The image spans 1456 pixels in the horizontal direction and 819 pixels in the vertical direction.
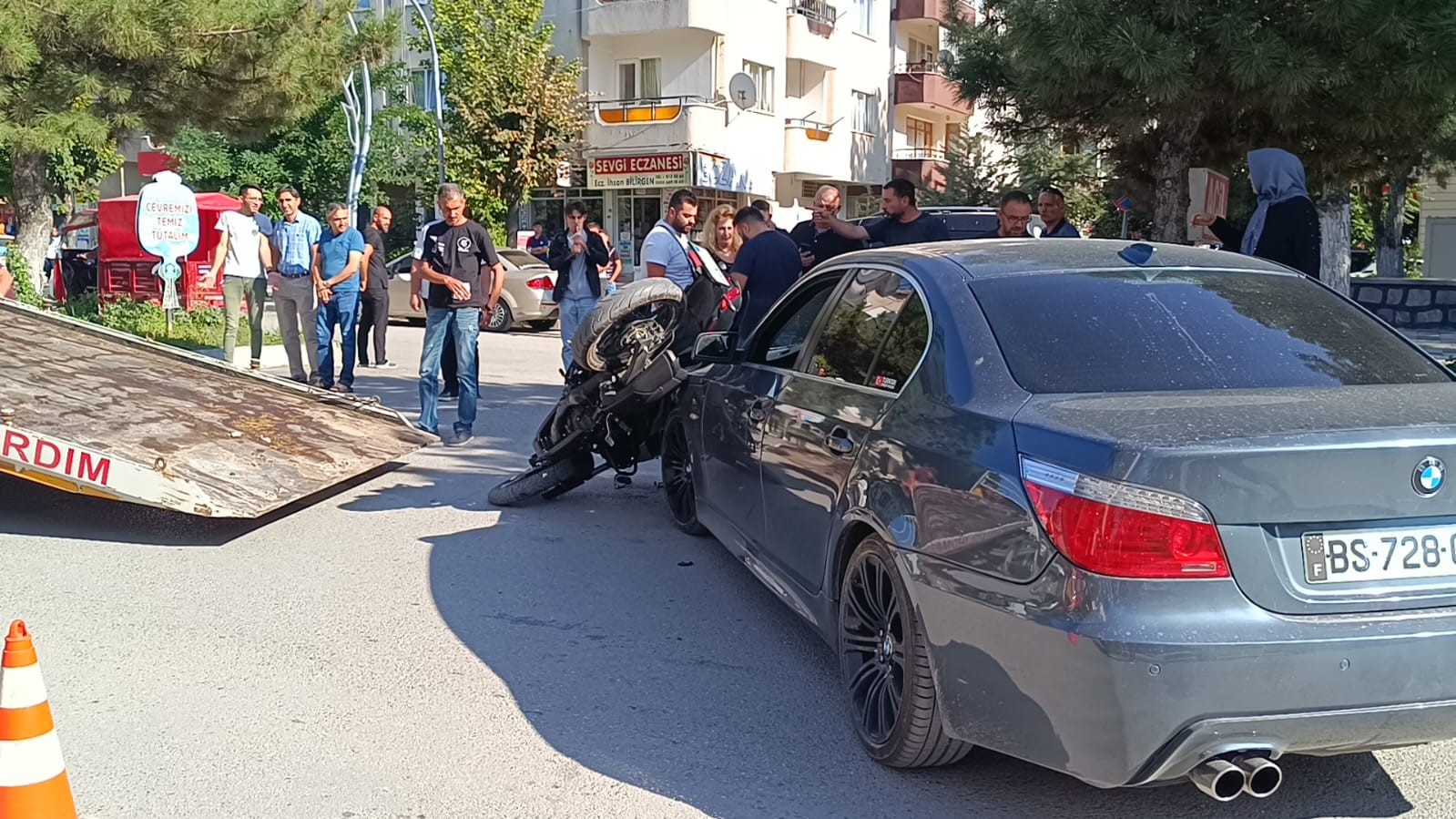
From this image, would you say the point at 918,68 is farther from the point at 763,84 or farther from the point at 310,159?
the point at 310,159

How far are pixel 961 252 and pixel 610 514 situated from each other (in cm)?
348

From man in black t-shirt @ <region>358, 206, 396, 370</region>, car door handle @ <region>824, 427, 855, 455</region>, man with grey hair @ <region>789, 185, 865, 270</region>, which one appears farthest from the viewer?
man in black t-shirt @ <region>358, 206, 396, 370</region>

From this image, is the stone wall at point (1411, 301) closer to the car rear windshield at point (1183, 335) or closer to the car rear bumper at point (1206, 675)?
the car rear windshield at point (1183, 335)

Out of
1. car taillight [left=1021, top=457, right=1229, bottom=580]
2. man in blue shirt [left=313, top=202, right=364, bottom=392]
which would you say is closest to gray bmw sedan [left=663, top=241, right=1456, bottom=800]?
car taillight [left=1021, top=457, right=1229, bottom=580]

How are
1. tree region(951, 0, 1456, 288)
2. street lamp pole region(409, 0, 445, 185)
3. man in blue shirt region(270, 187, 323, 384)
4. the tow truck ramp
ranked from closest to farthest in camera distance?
the tow truck ramp
tree region(951, 0, 1456, 288)
man in blue shirt region(270, 187, 323, 384)
street lamp pole region(409, 0, 445, 185)

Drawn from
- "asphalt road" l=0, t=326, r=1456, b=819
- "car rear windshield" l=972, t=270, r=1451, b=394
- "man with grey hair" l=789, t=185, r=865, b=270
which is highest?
"man with grey hair" l=789, t=185, r=865, b=270

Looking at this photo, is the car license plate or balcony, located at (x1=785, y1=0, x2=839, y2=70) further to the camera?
balcony, located at (x1=785, y1=0, x2=839, y2=70)

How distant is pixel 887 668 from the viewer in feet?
12.8

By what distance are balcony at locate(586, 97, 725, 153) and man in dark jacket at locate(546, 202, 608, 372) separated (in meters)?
21.9

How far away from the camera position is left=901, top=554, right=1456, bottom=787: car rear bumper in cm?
299

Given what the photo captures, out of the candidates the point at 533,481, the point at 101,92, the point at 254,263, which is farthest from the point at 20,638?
the point at 101,92

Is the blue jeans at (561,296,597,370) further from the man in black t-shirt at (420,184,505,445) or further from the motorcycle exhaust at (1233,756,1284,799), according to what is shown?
the motorcycle exhaust at (1233,756,1284,799)

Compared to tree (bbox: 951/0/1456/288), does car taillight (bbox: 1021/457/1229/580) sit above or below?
below

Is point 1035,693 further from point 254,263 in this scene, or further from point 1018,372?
point 254,263
